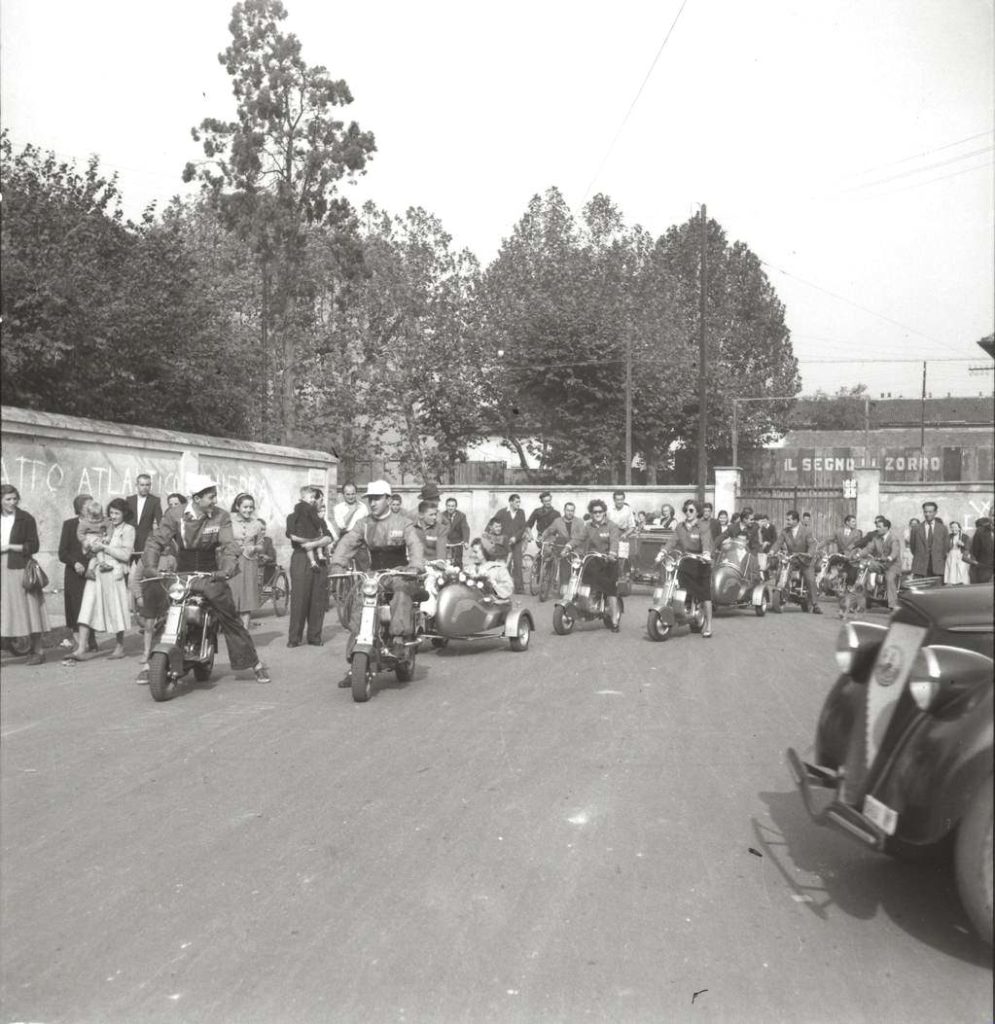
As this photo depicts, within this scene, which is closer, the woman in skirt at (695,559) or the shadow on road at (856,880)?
the shadow on road at (856,880)

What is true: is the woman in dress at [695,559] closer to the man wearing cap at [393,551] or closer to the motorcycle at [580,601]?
the motorcycle at [580,601]

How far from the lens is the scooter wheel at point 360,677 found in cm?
812

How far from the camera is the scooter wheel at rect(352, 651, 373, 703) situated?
8.12 metres

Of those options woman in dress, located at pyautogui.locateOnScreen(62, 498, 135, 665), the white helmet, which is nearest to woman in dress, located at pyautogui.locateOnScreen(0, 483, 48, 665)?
woman in dress, located at pyautogui.locateOnScreen(62, 498, 135, 665)

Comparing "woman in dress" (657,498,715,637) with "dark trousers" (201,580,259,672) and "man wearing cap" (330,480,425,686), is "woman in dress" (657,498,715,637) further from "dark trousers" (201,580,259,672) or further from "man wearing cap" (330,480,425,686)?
"dark trousers" (201,580,259,672)

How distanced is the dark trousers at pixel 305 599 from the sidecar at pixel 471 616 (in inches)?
54.2

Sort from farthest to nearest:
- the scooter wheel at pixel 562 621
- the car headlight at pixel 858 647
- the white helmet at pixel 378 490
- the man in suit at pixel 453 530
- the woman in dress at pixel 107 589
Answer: the man in suit at pixel 453 530 → the scooter wheel at pixel 562 621 → the woman in dress at pixel 107 589 → the white helmet at pixel 378 490 → the car headlight at pixel 858 647

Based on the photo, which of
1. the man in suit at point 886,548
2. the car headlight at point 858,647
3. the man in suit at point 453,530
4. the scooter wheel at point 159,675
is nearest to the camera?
the car headlight at point 858,647

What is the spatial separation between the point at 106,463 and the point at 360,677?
7396mm

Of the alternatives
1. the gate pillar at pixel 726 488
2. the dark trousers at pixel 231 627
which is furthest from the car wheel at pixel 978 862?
the gate pillar at pixel 726 488

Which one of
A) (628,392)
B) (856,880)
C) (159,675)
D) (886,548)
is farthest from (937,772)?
(628,392)

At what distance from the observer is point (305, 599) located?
38.9 ft

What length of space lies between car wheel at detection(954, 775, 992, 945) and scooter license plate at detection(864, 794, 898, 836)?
449 millimetres

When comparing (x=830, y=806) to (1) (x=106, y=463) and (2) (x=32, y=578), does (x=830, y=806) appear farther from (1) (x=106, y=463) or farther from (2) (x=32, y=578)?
(1) (x=106, y=463)
